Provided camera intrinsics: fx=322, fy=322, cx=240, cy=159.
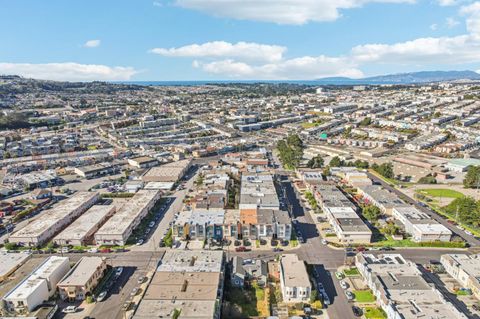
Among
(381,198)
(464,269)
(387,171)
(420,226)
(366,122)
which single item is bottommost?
(464,269)

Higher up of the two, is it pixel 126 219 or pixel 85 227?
pixel 126 219

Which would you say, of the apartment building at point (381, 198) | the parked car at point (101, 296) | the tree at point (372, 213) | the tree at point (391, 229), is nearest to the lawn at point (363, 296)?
the tree at point (391, 229)

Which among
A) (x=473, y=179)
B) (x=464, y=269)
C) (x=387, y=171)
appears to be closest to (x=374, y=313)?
(x=464, y=269)

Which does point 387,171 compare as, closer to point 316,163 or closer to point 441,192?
point 441,192

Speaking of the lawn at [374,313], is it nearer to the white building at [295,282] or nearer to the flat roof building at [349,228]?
the white building at [295,282]

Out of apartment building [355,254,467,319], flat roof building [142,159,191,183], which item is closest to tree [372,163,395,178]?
apartment building [355,254,467,319]

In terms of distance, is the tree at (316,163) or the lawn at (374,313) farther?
the tree at (316,163)
